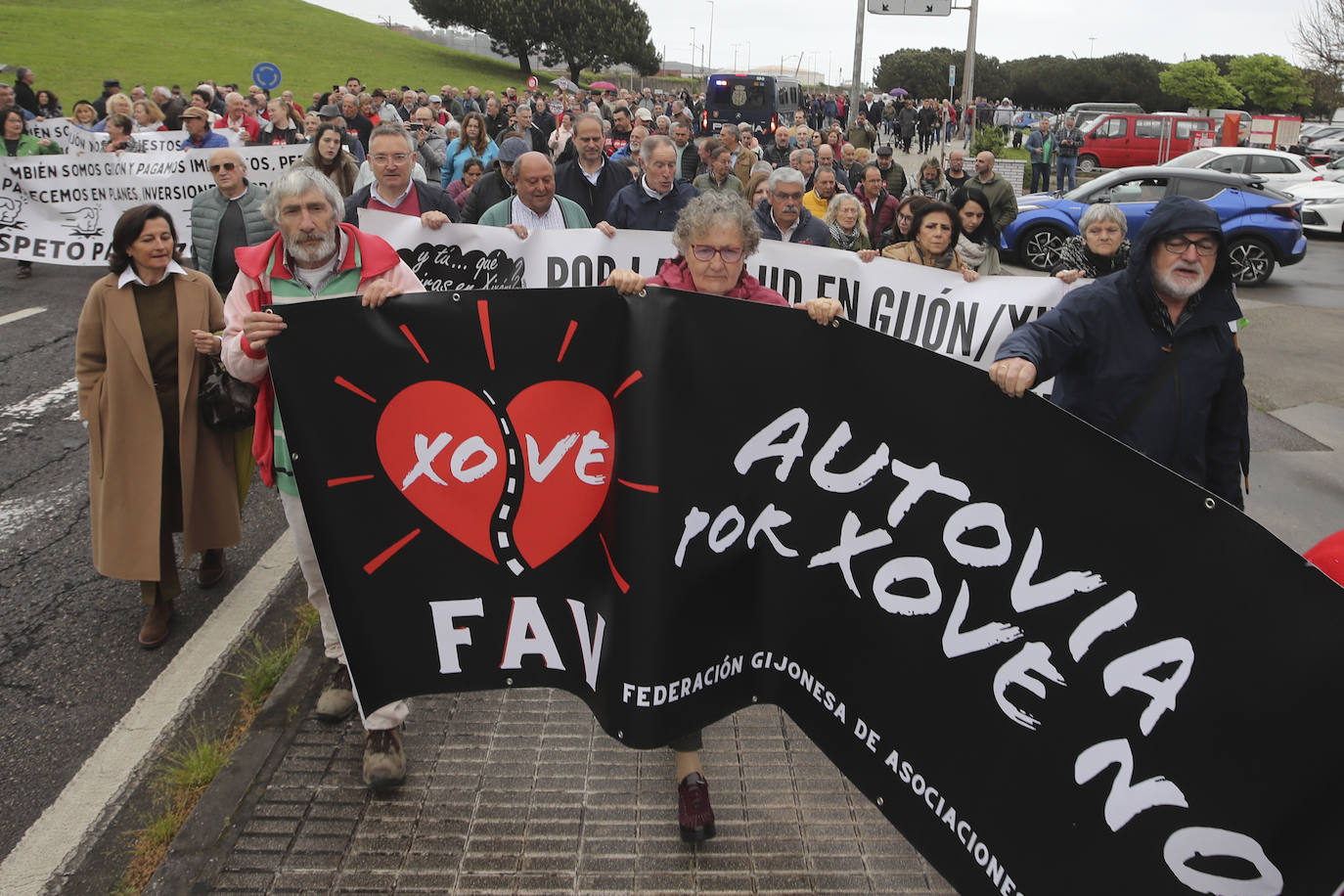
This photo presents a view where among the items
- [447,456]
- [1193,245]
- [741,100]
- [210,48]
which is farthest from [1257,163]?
[210,48]

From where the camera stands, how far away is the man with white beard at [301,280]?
312 cm

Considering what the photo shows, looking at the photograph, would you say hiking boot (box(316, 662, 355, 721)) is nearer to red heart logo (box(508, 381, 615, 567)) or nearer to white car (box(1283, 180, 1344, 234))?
red heart logo (box(508, 381, 615, 567))

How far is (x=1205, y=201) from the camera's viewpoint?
14094mm

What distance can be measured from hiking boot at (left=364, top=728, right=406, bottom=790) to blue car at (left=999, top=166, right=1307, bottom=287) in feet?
40.7

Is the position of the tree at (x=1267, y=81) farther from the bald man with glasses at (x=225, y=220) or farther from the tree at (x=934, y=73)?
the bald man with glasses at (x=225, y=220)

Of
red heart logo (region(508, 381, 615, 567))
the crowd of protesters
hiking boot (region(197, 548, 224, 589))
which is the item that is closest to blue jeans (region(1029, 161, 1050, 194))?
the crowd of protesters

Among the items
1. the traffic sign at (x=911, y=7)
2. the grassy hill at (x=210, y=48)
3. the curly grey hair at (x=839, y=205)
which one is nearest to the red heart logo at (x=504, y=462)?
the curly grey hair at (x=839, y=205)

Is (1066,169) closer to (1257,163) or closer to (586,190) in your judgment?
(1257,163)

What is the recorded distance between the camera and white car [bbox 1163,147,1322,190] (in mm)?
18891

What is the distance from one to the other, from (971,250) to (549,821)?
181 inches

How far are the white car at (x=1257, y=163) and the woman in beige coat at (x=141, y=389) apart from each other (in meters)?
19.8

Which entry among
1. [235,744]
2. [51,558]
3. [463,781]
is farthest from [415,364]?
[51,558]

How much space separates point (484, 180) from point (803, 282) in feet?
8.78

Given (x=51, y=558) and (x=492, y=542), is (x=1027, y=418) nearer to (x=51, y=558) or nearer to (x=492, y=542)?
(x=492, y=542)
